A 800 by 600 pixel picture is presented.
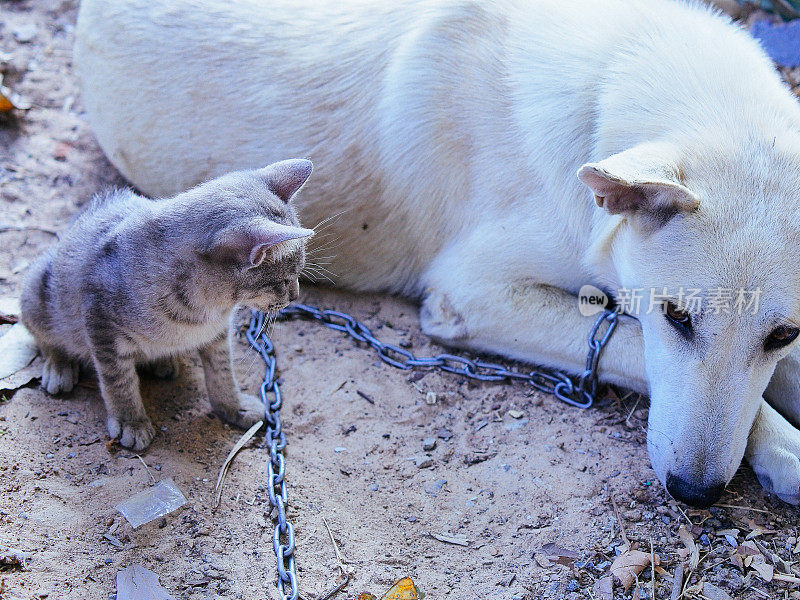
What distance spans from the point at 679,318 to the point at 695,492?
0.59 metres

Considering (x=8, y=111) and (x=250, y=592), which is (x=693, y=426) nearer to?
(x=250, y=592)

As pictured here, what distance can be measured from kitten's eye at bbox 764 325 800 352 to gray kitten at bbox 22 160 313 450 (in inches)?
63.6

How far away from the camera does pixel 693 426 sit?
2678 mm

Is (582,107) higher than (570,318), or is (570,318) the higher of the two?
(582,107)

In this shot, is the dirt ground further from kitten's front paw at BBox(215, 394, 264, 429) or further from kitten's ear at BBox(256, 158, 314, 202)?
kitten's ear at BBox(256, 158, 314, 202)

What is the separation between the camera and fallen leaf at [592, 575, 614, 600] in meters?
2.57

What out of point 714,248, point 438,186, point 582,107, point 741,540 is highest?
point 582,107

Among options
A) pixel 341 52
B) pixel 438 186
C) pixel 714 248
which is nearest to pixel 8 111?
pixel 341 52

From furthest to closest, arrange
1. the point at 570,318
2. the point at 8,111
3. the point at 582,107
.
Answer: the point at 8,111 < the point at 570,318 < the point at 582,107

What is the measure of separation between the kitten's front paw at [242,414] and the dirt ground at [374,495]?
47 mm

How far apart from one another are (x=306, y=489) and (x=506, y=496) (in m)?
0.75

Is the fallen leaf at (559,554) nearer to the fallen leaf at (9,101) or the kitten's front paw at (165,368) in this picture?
the kitten's front paw at (165,368)

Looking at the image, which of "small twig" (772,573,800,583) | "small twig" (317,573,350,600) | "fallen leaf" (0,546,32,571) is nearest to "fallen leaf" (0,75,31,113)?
"fallen leaf" (0,546,32,571)

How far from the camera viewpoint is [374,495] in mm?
2992
